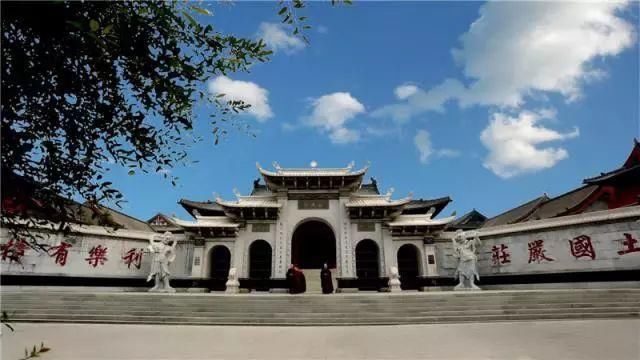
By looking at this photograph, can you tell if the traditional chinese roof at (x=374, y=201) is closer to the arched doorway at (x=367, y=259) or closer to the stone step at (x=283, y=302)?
the arched doorway at (x=367, y=259)

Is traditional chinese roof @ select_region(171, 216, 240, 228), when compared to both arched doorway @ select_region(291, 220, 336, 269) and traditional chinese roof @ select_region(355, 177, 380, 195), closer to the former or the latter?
arched doorway @ select_region(291, 220, 336, 269)

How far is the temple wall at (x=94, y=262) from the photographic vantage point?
14570 mm

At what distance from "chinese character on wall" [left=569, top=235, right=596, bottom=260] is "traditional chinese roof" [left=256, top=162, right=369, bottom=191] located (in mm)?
9529

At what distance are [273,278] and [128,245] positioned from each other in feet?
23.0

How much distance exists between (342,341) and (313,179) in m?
12.7

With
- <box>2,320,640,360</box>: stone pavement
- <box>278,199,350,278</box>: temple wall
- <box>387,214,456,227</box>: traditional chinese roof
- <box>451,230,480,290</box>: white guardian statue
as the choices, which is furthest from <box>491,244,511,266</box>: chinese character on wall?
<box>2,320,640,360</box>: stone pavement

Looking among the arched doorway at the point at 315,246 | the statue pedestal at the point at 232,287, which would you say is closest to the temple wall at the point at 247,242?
the statue pedestal at the point at 232,287

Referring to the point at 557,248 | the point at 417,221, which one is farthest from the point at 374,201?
the point at 557,248

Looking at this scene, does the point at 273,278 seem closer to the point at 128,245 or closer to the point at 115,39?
the point at 128,245

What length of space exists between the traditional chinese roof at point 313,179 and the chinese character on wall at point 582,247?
953 centimetres

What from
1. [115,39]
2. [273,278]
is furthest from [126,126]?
[273,278]

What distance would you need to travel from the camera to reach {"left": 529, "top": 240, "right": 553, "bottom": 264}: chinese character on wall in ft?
48.1

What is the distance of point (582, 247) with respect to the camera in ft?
44.7

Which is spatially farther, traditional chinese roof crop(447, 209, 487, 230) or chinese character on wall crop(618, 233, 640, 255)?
traditional chinese roof crop(447, 209, 487, 230)
